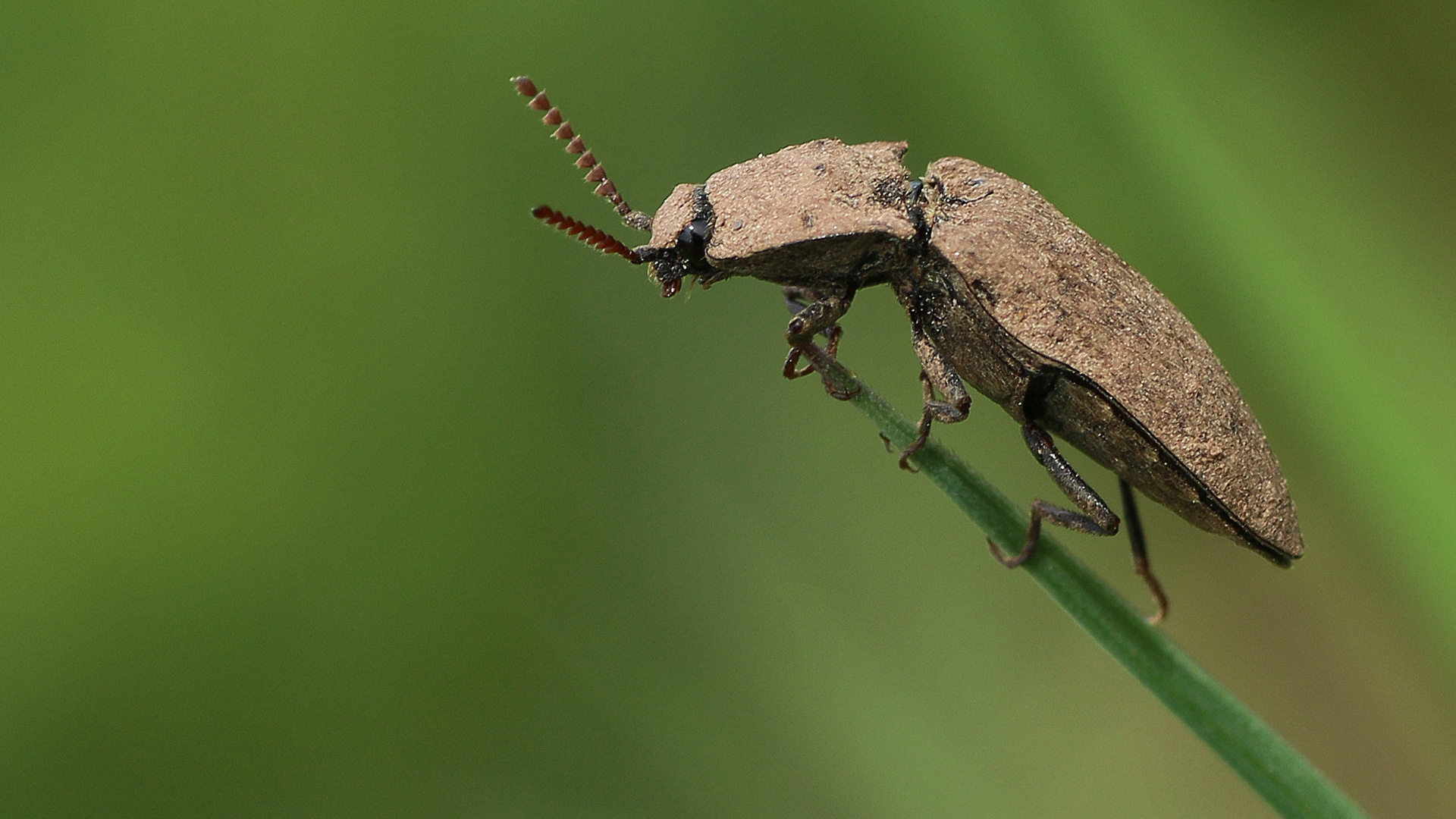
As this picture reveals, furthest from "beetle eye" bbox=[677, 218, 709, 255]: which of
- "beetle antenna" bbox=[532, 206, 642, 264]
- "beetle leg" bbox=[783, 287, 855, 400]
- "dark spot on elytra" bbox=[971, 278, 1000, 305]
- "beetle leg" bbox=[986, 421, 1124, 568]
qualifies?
"beetle leg" bbox=[986, 421, 1124, 568]

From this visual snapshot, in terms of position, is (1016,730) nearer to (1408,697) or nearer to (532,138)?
(1408,697)

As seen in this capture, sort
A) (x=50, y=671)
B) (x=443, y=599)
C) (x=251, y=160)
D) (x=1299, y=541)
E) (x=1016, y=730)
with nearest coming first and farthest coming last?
(x=1299, y=541) < (x=50, y=671) < (x=251, y=160) < (x=443, y=599) < (x=1016, y=730)

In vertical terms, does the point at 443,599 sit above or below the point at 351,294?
below

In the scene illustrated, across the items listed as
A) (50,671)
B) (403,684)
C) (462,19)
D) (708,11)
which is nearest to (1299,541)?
(708,11)

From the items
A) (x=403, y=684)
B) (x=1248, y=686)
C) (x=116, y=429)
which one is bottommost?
(x=1248, y=686)

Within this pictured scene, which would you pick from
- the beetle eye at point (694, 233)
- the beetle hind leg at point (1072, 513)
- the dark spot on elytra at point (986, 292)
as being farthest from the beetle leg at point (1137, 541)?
the beetle eye at point (694, 233)

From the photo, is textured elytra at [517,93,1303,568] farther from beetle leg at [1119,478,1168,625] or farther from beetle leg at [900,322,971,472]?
beetle leg at [1119,478,1168,625]

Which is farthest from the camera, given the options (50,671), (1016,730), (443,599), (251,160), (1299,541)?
(1016,730)
